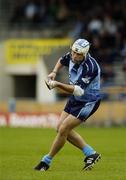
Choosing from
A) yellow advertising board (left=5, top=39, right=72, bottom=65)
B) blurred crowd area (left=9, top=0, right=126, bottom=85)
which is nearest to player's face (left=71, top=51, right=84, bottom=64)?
blurred crowd area (left=9, top=0, right=126, bottom=85)

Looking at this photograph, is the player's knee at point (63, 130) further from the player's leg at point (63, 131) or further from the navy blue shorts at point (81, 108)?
the navy blue shorts at point (81, 108)

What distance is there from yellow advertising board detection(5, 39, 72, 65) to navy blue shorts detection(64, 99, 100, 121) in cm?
1956

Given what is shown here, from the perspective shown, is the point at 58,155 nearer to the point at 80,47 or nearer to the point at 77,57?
the point at 77,57

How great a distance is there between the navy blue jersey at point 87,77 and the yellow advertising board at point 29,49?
19.6 m

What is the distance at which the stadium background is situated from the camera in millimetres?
27453

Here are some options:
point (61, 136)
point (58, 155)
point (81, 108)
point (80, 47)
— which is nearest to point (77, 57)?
point (80, 47)

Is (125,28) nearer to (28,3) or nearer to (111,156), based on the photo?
(28,3)

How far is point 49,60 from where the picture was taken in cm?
3300

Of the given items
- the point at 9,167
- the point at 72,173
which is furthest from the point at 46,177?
the point at 9,167

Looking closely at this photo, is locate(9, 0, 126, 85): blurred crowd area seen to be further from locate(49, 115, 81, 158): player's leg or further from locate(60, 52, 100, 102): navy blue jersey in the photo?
locate(49, 115, 81, 158): player's leg

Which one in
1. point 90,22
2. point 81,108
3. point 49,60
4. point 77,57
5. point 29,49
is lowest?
point 49,60

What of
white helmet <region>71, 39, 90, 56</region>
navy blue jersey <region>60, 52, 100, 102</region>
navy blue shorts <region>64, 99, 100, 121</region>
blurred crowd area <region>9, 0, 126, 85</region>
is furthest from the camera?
blurred crowd area <region>9, 0, 126, 85</region>

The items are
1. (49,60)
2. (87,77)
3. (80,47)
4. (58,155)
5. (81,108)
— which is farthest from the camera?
(49,60)

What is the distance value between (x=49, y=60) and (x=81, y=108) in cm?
1944
